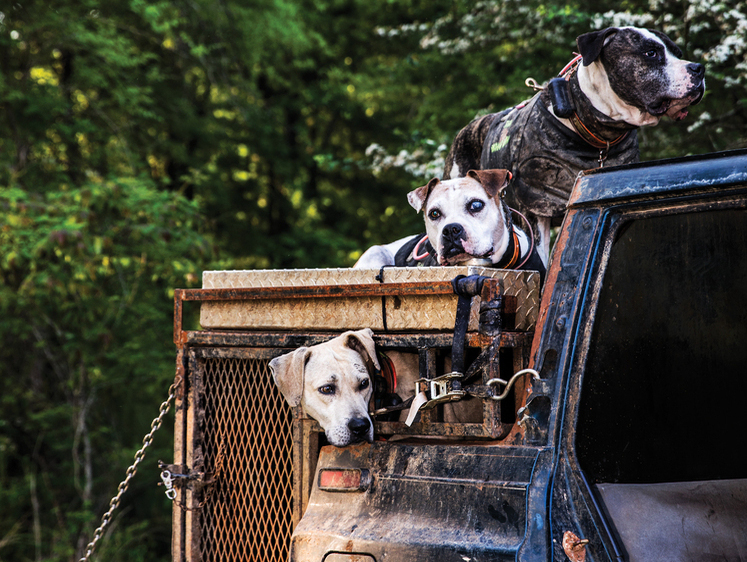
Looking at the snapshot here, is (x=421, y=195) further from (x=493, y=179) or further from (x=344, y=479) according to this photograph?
(x=344, y=479)

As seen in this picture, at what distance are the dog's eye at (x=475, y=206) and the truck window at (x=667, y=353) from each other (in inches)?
63.0

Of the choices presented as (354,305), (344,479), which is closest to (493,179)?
(354,305)

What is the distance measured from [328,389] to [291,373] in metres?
0.16

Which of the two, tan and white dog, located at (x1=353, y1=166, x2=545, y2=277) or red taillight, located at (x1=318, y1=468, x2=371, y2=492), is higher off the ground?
tan and white dog, located at (x1=353, y1=166, x2=545, y2=277)

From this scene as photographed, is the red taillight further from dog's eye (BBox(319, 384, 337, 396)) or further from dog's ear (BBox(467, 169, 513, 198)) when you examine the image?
dog's ear (BBox(467, 169, 513, 198))

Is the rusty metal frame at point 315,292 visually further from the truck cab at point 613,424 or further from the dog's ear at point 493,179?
the dog's ear at point 493,179

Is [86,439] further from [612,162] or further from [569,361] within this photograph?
[569,361]

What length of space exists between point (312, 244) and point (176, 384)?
10467 millimetres

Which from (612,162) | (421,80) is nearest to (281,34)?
(421,80)

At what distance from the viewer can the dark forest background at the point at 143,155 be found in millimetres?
6914

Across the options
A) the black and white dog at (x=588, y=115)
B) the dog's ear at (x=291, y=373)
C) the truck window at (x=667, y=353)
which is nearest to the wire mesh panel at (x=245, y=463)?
the dog's ear at (x=291, y=373)

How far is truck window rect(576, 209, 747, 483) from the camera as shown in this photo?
186 cm

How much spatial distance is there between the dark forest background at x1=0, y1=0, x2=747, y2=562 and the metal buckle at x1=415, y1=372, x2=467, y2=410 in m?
4.45

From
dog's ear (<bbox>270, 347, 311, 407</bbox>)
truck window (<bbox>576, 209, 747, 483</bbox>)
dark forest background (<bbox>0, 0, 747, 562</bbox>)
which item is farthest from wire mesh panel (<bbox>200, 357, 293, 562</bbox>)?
dark forest background (<bbox>0, 0, 747, 562</bbox>)
